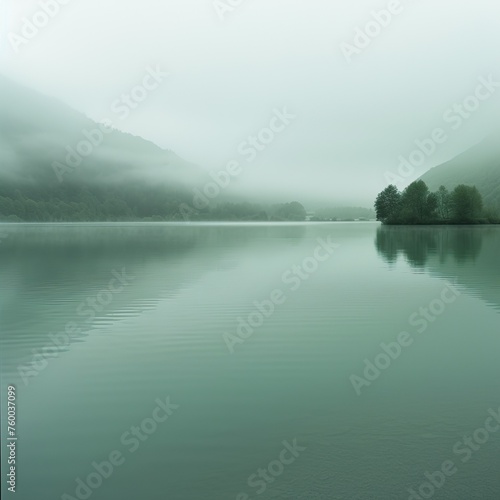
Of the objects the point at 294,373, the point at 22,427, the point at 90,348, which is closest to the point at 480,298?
the point at 294,373

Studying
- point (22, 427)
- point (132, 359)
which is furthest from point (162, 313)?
point (22, 427)

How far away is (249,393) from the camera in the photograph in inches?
611

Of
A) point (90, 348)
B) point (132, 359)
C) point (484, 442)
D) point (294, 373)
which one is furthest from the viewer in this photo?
point (90, 348)

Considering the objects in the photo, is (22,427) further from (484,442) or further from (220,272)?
(220,272)

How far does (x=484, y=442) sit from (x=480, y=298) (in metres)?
22.5

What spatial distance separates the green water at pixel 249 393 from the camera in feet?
35.1

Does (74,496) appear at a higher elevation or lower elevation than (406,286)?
lower

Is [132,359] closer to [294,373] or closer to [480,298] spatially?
[294,373]

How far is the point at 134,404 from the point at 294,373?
15.9 ft

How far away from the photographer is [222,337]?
75.3ft

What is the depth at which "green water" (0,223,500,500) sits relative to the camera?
10.7 metres

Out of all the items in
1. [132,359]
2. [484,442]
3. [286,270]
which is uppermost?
[286,270]

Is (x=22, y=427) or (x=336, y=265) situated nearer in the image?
(x=22, y=427)

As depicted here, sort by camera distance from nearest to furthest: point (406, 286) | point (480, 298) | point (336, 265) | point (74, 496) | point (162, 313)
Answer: point (74, 496), point (162, 313), point (480, 298), point (406, 286), point (336, 265)
